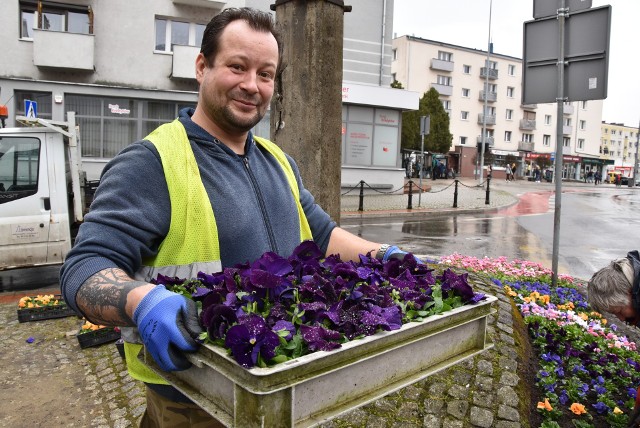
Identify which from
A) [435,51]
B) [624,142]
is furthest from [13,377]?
[624,142]

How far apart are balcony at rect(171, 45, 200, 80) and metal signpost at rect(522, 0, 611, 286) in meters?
13.5

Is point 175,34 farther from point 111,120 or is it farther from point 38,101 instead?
point 38,101

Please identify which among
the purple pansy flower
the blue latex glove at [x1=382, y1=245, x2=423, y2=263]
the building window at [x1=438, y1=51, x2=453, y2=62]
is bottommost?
the purple pansy flower

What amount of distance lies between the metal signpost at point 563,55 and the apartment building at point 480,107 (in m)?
45.4

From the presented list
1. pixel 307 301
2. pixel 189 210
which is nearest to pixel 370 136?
pixel 189 210

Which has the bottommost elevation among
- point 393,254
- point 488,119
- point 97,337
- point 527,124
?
point 97,337

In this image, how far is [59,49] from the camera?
1633 centimetres

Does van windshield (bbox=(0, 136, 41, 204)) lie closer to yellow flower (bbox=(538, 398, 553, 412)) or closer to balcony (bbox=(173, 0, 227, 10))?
yellow flower (bbox=(538, 398, 553, 412))

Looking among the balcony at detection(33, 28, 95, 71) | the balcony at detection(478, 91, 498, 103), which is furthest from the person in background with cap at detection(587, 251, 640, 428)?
the balcony at detection(478, 91, 498, 103)

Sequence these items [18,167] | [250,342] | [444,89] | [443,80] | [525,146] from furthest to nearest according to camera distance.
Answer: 1. [525,146]
2. [443,80]
3. [444,89]
4. [18,167]
5. [250,342]

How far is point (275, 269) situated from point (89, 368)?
338 cm

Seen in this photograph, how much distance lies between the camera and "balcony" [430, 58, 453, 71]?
53.1 metres

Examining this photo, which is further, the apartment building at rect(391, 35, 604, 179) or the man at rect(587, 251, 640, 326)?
the apartment building at rect(391, 35, 604, 179)

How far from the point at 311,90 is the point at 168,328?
3117mm
